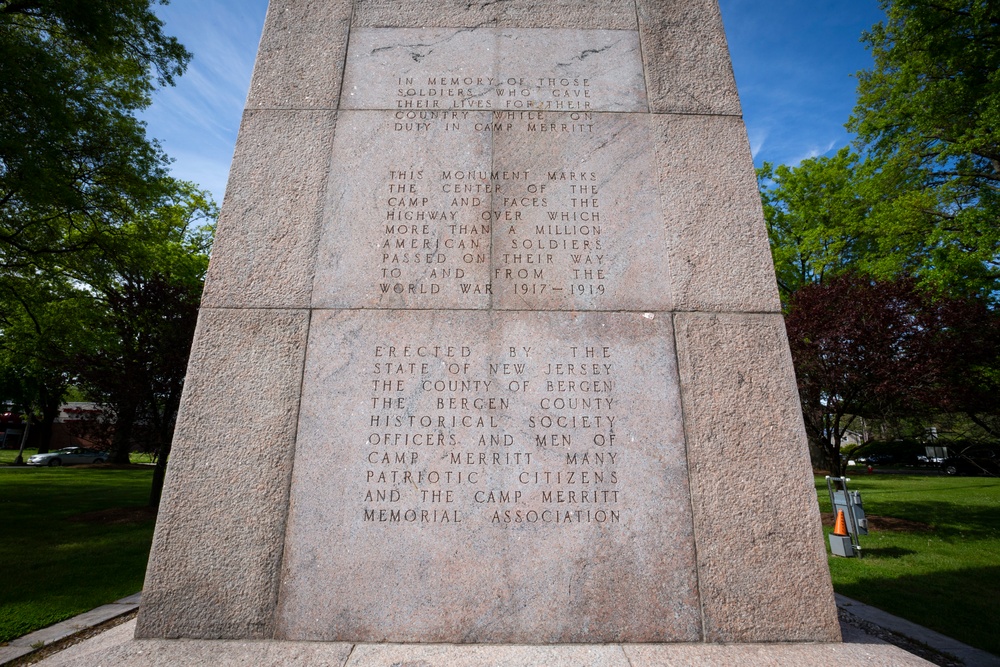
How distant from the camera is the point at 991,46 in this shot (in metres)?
17.2

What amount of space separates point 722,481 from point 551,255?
2523 mm

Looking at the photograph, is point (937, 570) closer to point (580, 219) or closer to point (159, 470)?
point (580, 219)

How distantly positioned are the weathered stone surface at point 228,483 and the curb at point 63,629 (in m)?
2.51

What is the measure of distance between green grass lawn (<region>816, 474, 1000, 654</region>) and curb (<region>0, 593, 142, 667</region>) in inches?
404

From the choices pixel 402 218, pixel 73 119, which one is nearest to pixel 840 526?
pixel 402 218

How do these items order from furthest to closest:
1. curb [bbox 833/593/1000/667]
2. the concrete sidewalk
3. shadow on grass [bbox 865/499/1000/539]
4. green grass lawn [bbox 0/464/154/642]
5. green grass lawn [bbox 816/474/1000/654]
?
shadow on grass [bbox 865/499/1000/539]
green grass lawn [bbox 816/474/1000/654]
green grass lawn [bbox 0/464/154/642]
curb [bbox 833/593/1000/667]
the concrete sidewalk

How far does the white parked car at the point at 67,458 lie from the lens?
39969 mm

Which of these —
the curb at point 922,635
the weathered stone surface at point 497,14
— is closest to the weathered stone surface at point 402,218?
the weathered stone surface at point 497,14

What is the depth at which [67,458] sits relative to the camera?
Result: 42.3 meters

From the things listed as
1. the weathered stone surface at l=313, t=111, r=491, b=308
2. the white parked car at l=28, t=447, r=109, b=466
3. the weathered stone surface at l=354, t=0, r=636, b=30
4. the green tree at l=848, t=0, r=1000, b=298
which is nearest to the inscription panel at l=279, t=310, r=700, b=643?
the weathered stone surface at l=313, t=111, r=491, b=308

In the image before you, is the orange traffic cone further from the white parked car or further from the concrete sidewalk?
the white parked car

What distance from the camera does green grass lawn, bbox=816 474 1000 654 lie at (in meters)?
6.74

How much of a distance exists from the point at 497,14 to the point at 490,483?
17.3 ft

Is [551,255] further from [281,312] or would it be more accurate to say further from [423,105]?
[281,312]
